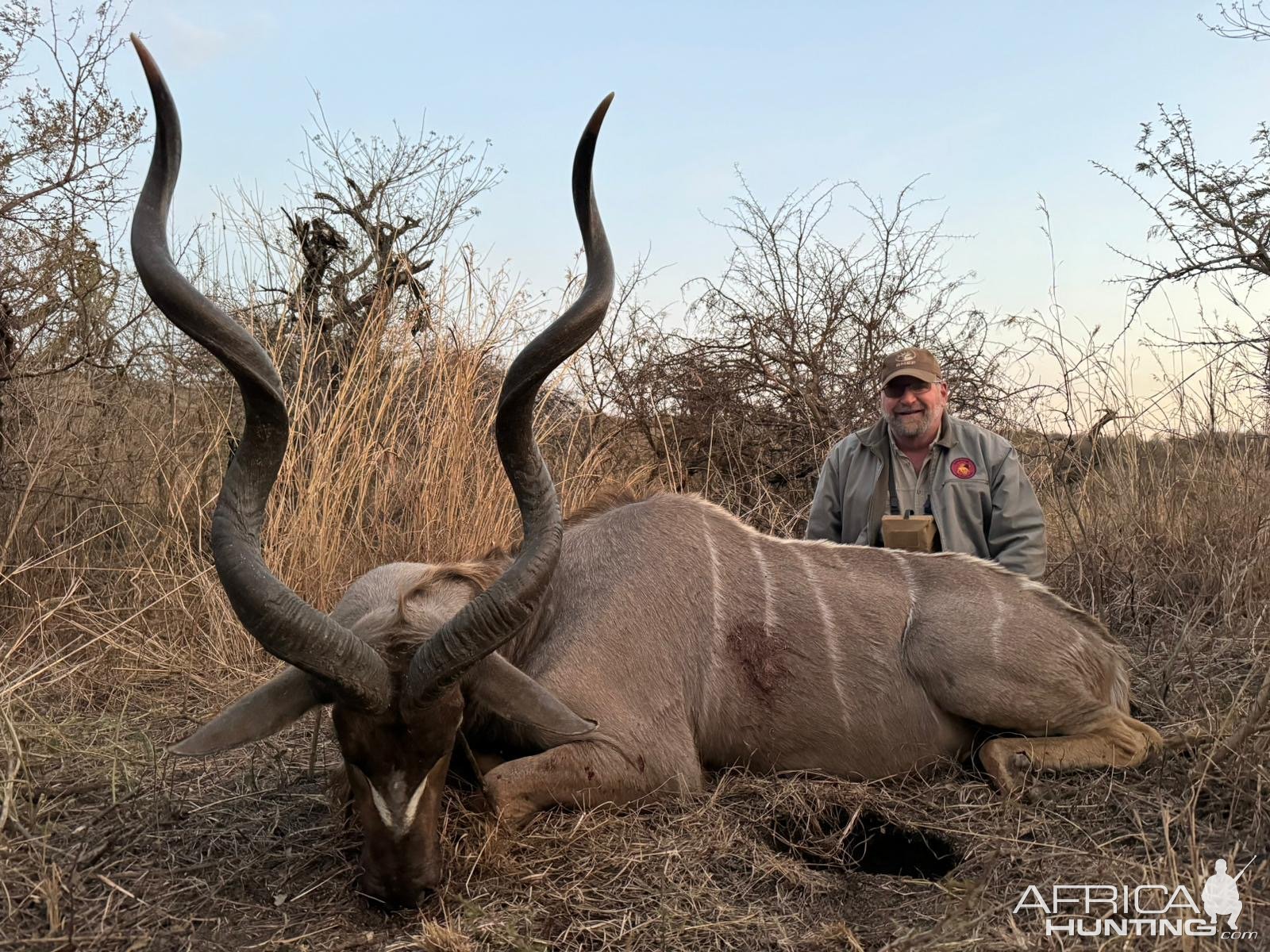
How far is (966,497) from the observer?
14.2 ft

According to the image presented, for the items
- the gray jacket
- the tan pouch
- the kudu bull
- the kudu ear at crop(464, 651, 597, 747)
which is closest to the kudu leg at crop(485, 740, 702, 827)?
the kudu bull

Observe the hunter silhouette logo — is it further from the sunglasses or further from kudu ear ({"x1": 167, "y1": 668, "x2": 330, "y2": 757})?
the sunglasses

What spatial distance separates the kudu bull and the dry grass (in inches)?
5.6

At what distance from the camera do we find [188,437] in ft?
17.4

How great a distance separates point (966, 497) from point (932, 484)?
0.17 meters

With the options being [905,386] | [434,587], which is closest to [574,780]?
[434,587]

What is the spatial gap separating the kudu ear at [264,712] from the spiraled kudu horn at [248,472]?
18cm

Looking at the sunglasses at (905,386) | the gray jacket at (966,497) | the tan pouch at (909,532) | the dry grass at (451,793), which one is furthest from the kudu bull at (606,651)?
the sunglasses at (905,386)

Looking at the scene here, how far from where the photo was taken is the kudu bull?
2.25m

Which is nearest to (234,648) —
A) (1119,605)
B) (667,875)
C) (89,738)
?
(89,738)

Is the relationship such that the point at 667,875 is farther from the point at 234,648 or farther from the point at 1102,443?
the point at 1102,443

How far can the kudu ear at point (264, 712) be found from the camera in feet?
7.70

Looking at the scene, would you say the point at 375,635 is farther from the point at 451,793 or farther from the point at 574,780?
the point at 574,780
